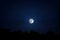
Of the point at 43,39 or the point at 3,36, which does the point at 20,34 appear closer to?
the point at 3,36

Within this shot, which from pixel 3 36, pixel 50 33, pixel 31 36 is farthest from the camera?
pixel 50 33

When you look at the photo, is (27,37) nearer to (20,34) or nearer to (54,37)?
(20,34)

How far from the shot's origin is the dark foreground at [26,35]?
59.9 feet

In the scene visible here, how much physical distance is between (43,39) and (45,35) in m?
1.56

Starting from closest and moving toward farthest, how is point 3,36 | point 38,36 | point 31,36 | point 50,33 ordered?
1. point 3,36
2. point 31,36
3. point 38,36
4. point 50,33

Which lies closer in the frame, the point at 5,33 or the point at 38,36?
the point at 5,33

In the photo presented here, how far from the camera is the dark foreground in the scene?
18.3m

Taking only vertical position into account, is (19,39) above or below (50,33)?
below

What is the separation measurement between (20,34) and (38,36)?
3.47 m

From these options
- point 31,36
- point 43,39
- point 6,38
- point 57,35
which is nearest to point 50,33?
point 57,35

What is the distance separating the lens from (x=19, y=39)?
714 inches

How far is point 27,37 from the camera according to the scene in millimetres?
19016

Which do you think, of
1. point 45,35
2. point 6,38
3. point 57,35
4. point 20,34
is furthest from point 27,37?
point 57,35

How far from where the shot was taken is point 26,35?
1928 cm
